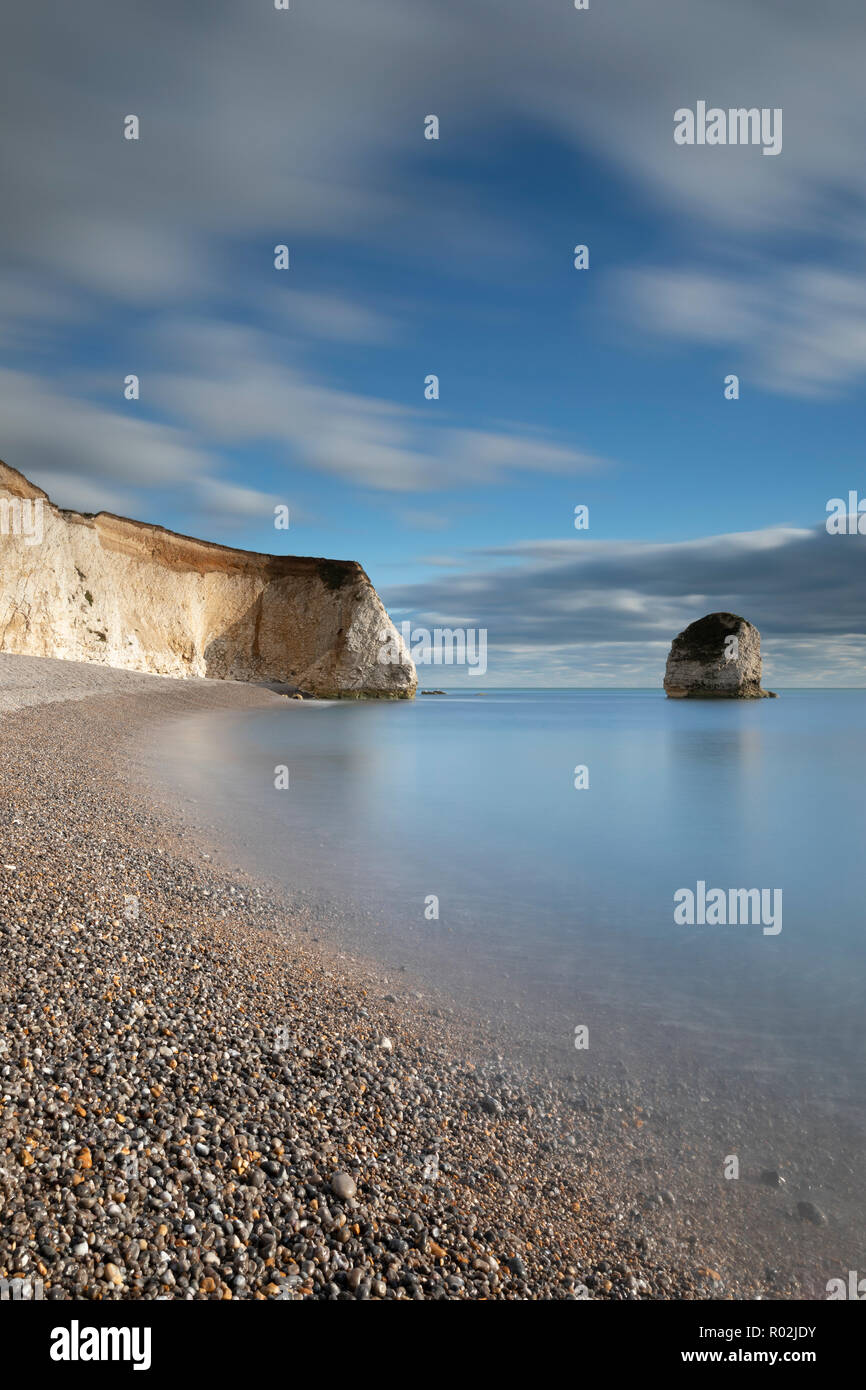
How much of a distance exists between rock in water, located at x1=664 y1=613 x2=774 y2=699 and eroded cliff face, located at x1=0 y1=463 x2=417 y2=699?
136ft

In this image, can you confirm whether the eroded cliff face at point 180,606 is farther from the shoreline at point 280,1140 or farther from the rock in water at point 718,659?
the shoreline at point 280,1140

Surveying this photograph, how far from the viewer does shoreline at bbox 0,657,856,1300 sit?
2689 mm

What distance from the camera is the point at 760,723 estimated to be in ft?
169

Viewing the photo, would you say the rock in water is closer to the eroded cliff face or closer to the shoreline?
the eroded cliff face

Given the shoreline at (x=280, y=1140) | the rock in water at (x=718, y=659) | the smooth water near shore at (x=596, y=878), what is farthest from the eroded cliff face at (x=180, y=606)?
the shoreline at (x=280, y=1140)

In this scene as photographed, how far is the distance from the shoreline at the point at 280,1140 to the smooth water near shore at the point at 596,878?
1129 mm

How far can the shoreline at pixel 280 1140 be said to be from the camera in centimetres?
269

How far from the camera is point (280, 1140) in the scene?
3.32 metres

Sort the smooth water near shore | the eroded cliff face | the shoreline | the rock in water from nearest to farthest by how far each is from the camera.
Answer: the shoreline < the smooth water near shore < the eroded cliff face < the rock in water

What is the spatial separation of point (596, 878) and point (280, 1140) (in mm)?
7039

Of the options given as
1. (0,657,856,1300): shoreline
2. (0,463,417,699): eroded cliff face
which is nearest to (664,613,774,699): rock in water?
(0,463,417,699): eroded cliff face

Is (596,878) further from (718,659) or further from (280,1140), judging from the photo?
(718,659)

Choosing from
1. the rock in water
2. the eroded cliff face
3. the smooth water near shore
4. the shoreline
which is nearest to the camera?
the shoreline
